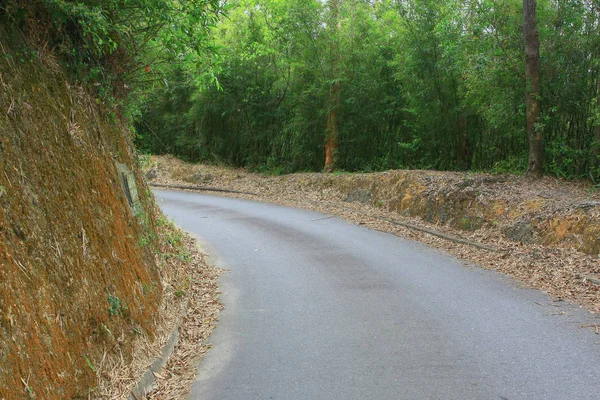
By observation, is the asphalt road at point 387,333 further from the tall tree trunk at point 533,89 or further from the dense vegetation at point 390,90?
the tall tree trunk at point 533,89

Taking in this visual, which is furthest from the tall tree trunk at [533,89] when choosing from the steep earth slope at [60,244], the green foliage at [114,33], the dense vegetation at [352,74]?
the steep earth slope at [60,244]

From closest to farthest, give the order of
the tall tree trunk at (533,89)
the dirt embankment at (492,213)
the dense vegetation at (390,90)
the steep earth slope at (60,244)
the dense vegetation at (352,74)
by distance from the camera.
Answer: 1. the steep earth slope at (60,244)
2. the dense vegetation at (352,74)
3. the dirt embankment at (492,213)
4. the tall tree trunk at (533,89)
5. the dense vegetation at (390,90)

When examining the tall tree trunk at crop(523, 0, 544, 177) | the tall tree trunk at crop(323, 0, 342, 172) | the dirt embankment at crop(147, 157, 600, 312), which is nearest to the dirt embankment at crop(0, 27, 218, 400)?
the dirt embankment at crop(147, 157, 600, 312)

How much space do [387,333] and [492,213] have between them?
577cm

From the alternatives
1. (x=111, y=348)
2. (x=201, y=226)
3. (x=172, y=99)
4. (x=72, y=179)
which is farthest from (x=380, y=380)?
(x=172, y=99)

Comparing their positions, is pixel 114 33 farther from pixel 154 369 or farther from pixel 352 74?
pixel 352 74

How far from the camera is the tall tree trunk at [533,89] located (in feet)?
37.8

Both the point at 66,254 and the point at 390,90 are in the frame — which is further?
the point at 390,90

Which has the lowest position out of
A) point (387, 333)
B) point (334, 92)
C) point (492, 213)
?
point (387, 333)

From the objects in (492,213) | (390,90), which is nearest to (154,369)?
(492,213)

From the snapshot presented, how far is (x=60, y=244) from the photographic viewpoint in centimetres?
385

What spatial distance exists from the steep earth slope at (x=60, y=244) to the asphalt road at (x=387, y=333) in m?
0.97

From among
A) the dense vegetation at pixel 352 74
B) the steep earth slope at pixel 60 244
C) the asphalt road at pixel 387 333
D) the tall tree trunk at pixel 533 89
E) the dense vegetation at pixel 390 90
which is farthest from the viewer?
the dense vegetation at pixel 390 90

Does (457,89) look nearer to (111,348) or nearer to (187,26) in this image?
(187,26)
